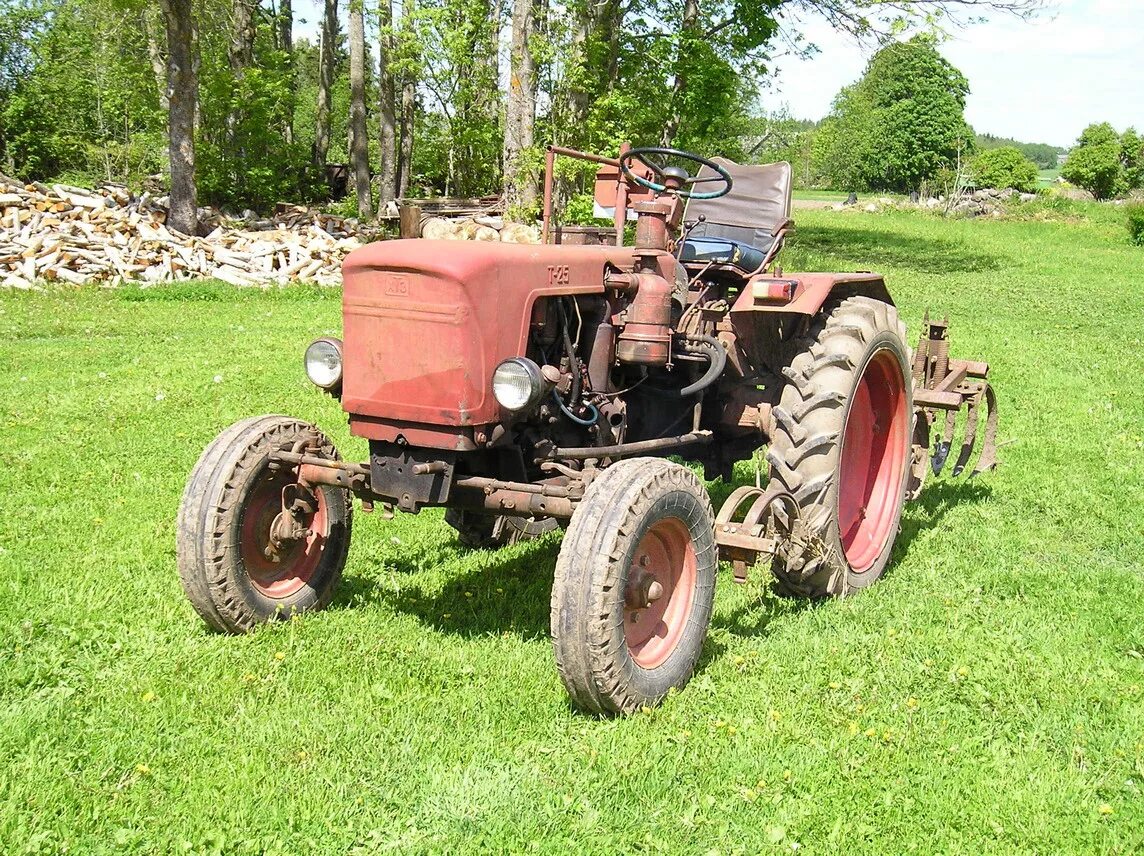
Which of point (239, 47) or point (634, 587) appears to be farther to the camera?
point (239, 47)

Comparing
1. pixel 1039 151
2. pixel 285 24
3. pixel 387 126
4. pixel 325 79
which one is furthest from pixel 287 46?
pixel 1039 151

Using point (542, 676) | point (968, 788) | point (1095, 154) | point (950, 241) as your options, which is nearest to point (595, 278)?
point (542, 676)

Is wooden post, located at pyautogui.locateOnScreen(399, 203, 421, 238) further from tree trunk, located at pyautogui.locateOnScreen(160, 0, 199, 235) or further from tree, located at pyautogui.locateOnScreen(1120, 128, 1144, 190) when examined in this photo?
tree, located at pyautogui.locateOnScreen(1120, 128, 1144, 190)

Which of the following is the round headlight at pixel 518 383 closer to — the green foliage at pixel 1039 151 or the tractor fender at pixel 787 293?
the tractor fender at pixel 787 293

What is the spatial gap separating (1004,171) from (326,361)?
1751 inches

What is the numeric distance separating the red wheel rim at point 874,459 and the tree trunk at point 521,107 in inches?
400

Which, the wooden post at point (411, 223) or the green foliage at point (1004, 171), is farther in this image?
the green foliage at point (1004, 171)

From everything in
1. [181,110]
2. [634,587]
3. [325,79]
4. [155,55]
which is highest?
[155,55]

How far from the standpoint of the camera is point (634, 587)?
358 centimetres

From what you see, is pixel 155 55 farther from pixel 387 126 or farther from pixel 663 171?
pixel 663 171

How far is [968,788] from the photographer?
3.24 m

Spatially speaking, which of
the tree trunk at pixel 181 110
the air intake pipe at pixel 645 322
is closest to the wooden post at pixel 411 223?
the tree trunk at pixel 181 110

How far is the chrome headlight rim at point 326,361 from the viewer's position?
399cm

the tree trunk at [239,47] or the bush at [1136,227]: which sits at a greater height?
the tree trunk at [239,47]
